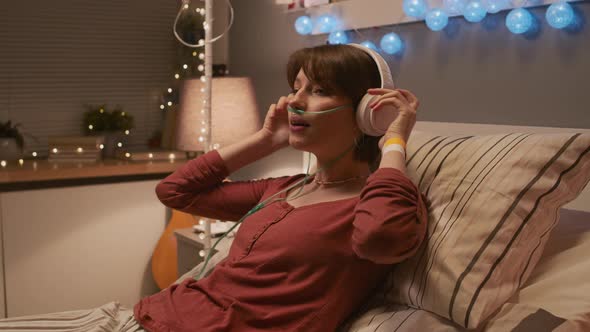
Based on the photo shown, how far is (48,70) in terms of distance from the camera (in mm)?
3275

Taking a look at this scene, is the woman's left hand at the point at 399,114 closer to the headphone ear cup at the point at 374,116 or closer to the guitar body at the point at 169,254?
the headphone ear cup at the point at 374,116

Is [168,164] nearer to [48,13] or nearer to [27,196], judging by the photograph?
[27,196]

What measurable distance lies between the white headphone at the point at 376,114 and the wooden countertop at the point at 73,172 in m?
1.97

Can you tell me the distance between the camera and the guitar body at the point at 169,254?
302 centimetres

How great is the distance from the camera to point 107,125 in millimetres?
3332

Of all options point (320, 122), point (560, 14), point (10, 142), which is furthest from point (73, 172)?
point (560, 14)

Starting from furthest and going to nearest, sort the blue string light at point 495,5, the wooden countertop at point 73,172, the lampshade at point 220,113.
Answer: the wooden countertop at point 73,172
the lampshade at point 220,113
the blue string light at point 495,5

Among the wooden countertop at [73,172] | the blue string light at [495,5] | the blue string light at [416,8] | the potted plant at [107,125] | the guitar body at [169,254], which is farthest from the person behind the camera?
the potted plant at [107,125]

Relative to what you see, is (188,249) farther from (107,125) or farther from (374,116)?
A: (374,116)

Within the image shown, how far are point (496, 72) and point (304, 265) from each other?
2.63 ft

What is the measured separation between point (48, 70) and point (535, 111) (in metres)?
2.54

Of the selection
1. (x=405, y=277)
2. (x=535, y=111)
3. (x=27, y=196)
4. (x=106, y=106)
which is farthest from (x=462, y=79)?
(x=106, y=106)

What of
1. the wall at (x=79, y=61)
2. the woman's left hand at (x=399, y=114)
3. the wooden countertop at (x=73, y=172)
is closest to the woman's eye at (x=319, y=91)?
the woman's left hand at (x=399, y=114)

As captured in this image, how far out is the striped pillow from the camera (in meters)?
1.10
